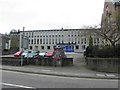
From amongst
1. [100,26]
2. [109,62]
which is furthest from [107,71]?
[100,26]

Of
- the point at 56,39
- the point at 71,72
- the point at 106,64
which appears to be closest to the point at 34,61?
the point at 71,72

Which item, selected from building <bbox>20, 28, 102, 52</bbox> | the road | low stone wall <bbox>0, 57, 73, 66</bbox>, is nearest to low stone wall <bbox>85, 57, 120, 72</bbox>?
low stone wall <bbox>0, 57, 73, 66</bbox>

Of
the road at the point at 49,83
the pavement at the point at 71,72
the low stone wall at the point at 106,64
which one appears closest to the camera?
the road at the point at 49,83

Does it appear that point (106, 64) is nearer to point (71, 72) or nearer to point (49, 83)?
point (71, 72)

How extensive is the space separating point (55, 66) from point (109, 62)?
6.35 m

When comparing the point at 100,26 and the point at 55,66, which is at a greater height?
the point at 100,26

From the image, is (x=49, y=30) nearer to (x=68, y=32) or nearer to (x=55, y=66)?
(x=68, y=32)

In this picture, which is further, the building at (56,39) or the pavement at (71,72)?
the building at (56,39)

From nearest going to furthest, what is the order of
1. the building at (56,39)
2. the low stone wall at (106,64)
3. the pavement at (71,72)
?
1. the pavement at (71,72)
2. the low stone wall at (106,64)
3. the building at (56,39)

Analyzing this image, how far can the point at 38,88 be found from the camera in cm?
1104

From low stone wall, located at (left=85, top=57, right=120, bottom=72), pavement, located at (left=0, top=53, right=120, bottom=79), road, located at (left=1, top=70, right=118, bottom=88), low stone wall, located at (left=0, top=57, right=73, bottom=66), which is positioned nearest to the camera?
road, located at (left=1, top=70, right=118, bottom=88)

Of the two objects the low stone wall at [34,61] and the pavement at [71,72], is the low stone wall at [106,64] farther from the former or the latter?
the low stone wall at [34,61]

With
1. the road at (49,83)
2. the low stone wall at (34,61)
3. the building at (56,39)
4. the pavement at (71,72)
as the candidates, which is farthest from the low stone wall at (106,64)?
the building at (56,39)

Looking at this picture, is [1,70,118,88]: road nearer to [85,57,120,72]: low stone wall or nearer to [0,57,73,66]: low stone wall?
[85,57,120,72]: low stone wall
